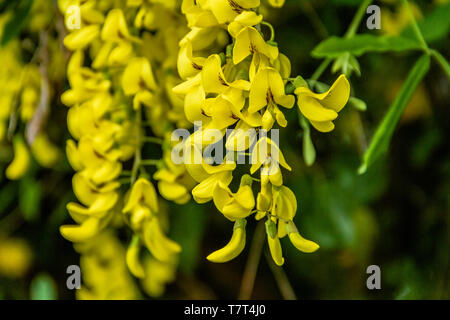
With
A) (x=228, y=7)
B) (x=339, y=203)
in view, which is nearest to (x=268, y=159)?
(x=228, y=7)

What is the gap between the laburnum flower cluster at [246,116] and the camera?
1.49 ft

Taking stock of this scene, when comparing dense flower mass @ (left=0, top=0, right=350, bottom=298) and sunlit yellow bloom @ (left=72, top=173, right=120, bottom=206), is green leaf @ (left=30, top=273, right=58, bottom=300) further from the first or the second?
sunlit yellow bloom @ (left=72, top=173, right=120, bottom=206)

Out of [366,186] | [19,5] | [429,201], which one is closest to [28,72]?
[19,5]

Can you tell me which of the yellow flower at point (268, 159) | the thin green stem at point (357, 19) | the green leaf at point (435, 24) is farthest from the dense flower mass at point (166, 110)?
the green leaf at point (435, 24)

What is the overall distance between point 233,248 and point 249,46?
0.55 feet

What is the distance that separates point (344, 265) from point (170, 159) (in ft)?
2.21

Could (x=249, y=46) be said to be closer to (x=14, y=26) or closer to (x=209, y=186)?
(x=209, y=186)

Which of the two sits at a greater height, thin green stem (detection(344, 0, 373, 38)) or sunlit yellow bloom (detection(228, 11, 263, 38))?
sunlit yellow bloom (detection(228, 11, 263, 38))

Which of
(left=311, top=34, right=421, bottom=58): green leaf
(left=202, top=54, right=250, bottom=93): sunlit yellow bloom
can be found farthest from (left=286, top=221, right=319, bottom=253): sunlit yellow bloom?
(left=311, top=34, right=421, bottom=58): green leaf

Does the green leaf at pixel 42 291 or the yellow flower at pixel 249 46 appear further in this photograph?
the green leaf at pixel 42 291

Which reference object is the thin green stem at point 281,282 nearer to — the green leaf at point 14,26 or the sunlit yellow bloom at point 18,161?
the sunlit yellow bloom at point 18,161

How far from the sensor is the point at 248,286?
93 centimetres

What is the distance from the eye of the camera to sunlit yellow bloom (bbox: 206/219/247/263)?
1.55ft

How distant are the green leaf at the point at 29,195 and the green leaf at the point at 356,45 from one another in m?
0.54
